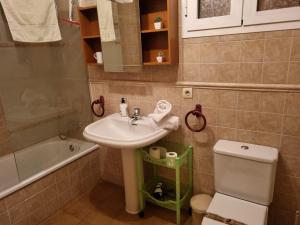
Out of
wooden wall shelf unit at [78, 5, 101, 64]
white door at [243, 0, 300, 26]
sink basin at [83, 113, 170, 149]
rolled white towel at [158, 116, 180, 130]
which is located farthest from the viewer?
wooden wall shelf unit at [78, 5, 101, 64]

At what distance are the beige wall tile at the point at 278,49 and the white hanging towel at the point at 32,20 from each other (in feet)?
5.58

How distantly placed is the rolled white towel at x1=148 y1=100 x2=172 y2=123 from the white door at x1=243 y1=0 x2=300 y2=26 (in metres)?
0.78

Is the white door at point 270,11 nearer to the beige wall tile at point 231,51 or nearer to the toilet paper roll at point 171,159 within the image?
the beige wall tile at point 231,51

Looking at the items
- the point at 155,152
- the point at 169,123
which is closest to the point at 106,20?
the point at 169,123

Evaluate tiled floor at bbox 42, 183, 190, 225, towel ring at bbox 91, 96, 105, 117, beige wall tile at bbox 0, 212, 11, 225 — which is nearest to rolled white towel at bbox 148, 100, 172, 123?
towel ring at bbox 91, 96, 105, 117

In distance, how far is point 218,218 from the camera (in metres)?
1.35

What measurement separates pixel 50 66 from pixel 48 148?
80cm

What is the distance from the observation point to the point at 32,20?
1.78m

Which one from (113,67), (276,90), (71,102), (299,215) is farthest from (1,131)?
(299,215)

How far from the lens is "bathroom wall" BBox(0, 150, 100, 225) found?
1699mm

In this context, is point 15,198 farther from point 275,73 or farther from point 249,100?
point 275,73

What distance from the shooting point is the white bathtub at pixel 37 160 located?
183 centimetres

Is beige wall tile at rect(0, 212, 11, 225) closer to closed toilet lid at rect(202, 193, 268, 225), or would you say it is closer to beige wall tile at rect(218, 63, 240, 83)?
closed toilet lid at rect(202, 193, 268, 225)

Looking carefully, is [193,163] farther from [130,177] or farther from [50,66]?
[50,66]
